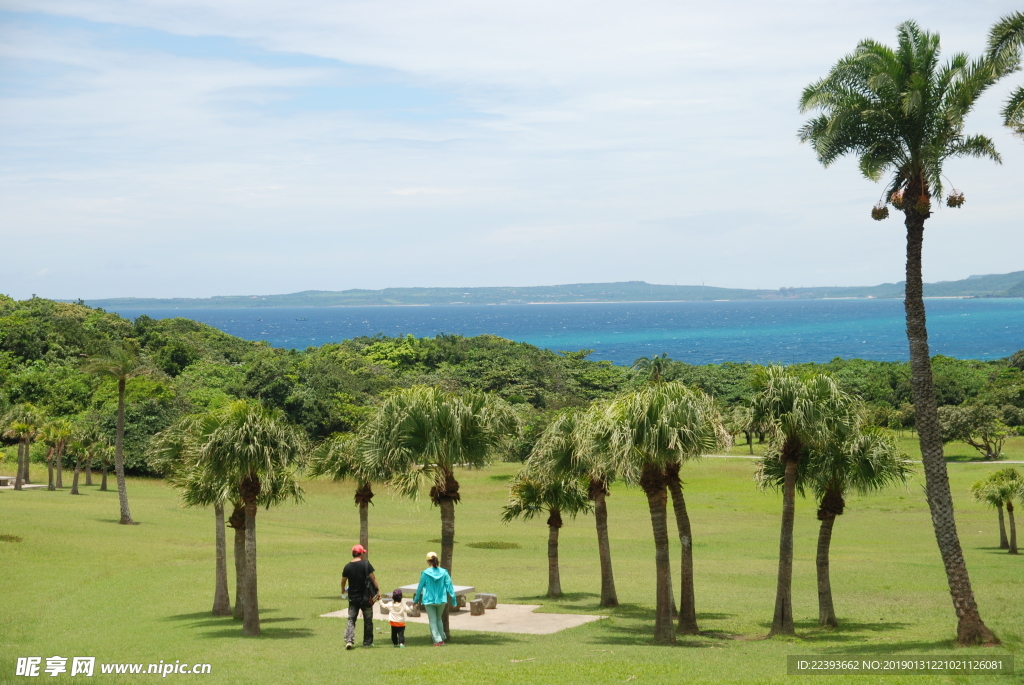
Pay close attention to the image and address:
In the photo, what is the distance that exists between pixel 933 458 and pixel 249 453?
14.3 m

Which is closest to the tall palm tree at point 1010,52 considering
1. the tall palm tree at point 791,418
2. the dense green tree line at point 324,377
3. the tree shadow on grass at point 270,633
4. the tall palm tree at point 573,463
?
the tall palm tree at point 791,418

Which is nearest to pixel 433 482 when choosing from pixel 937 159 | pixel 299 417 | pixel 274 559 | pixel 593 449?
pixel 593 449

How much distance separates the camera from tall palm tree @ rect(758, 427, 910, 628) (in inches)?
868

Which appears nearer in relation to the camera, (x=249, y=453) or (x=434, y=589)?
(x=434, y=589)

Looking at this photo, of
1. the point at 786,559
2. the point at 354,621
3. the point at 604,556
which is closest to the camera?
the point at 354,621

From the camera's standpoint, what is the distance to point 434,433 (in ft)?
69.5

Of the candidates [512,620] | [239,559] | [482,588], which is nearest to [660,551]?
[512,620]

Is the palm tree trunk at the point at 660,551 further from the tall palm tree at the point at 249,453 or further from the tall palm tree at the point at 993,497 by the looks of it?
the tall palm tree at the point at 993,497

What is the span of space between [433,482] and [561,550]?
19.6m

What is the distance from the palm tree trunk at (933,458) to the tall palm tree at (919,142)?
0.06 feet

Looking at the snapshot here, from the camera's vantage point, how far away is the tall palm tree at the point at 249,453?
19.3 metres

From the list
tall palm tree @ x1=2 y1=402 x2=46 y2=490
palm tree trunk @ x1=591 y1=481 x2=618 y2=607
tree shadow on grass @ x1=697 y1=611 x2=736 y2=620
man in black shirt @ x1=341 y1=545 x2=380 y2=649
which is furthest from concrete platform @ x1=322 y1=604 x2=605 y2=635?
tall palm tree @ x1=2 y1=402 x2=46 y2=490

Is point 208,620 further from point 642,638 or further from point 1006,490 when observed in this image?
point 1006,490

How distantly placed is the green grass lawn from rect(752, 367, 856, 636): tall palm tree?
1786 mm
